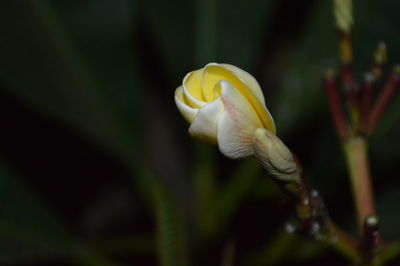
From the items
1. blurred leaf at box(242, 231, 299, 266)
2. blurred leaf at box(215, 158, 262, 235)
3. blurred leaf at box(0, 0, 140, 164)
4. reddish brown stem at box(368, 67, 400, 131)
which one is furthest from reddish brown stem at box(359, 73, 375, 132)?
blurred leaf at box(0, 0, 140, 164)

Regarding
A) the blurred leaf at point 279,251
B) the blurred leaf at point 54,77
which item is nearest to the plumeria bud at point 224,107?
the blurred leaf at point 279,251

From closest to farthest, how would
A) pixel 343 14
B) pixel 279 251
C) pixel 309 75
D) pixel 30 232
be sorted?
pixel 343 14 → pixel 279 251 → pixel 30 232 → pixel 309 75

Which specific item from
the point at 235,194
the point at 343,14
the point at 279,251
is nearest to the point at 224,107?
the point at 343,14

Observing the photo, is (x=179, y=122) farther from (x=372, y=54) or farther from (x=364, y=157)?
(x=364, y=157)

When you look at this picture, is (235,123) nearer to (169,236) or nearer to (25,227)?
(169,236)

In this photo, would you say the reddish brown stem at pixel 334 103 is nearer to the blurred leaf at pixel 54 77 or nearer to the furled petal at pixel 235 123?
the furled petal at pixel 235 123

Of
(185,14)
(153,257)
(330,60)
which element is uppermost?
(185,14)

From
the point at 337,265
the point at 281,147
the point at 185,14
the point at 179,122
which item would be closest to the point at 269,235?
the point at 337,265
